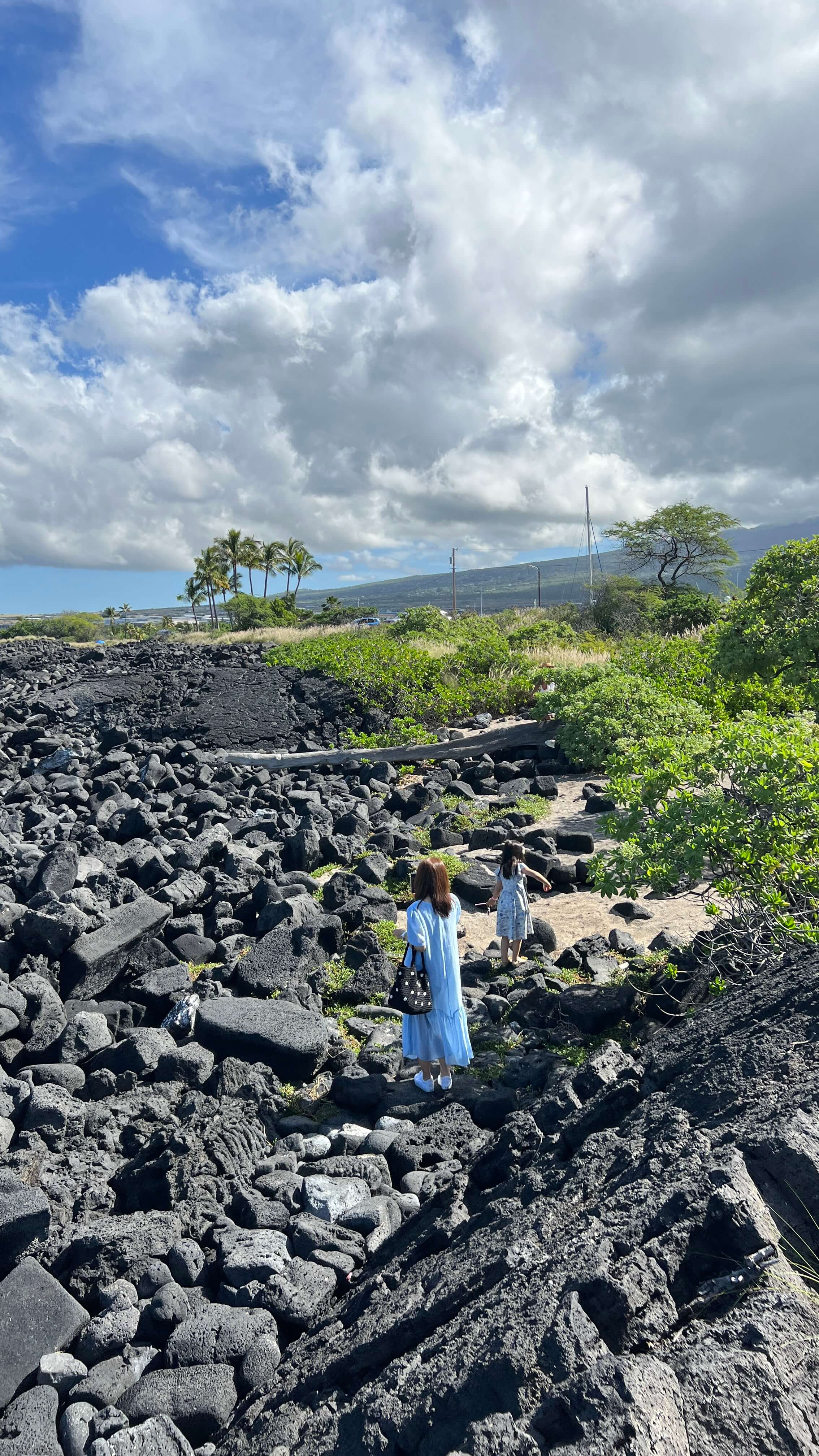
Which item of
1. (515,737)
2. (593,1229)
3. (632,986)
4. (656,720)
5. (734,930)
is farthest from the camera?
(515,737)

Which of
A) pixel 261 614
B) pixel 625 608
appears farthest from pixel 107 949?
pixel 261 614

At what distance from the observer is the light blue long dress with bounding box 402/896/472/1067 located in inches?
189

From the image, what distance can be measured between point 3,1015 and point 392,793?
759 centimetres

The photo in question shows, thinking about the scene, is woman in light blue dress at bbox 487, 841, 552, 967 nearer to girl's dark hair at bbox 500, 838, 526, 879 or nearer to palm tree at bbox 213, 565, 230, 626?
girl's dark hair at bbox 500, 838, 526, 879

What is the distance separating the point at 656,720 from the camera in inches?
443

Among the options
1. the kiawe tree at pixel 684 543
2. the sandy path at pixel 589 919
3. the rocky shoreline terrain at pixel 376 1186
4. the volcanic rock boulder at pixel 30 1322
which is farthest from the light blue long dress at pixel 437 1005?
the kiawe tree at pixel 684 543

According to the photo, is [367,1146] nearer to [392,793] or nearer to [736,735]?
[736,735]

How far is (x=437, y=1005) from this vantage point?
4.81 metres

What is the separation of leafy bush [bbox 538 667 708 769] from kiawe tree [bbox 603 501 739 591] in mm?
29439

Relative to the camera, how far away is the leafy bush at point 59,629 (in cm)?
6406

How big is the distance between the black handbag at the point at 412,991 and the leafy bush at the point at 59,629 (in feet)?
199

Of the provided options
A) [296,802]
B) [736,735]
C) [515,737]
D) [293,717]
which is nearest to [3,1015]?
[736,735]

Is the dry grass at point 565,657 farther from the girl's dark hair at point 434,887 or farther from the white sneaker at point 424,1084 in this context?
the white sneaker at point 424,1084

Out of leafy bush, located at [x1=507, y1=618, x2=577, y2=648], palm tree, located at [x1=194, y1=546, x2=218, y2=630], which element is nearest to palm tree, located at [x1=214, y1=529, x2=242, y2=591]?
palm tree, located at [x1=194, y1=546, x2=218, y2=630]
